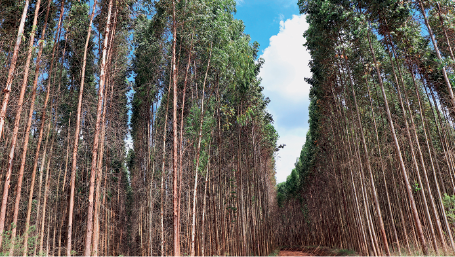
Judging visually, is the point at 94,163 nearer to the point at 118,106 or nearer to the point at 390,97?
the point at 118,106

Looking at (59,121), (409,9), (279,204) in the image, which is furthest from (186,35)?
(279,204)

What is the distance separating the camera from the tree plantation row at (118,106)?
7172 mm

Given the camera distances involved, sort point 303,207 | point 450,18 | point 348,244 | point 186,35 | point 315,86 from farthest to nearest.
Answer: point 303,207, point 348,244, point 315,86, point 186,35, point 450,18

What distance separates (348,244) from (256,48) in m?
14.8

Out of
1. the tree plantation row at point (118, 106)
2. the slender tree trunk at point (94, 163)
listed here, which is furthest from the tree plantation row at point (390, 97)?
the slender tree trunk at point (94, 163)

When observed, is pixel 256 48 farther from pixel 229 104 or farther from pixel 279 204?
pixel 279 204

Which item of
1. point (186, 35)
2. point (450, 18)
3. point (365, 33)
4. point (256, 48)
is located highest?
point (256, 48)

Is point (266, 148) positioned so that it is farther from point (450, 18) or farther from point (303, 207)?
point (450, 18)

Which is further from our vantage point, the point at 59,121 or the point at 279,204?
the point at 279,204

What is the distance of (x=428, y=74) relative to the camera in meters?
9.02

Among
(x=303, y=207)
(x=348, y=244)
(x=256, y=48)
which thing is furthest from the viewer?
(x=303, y=207)

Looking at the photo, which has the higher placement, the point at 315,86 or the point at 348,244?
the point at 315,86

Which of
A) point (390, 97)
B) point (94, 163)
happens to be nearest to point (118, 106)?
point (94, 163)

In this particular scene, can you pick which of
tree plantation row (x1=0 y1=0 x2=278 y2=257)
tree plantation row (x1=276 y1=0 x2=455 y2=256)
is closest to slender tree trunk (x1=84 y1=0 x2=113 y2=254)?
tree plantation row (x1=0 y1=0 x2=278 y2=257)
